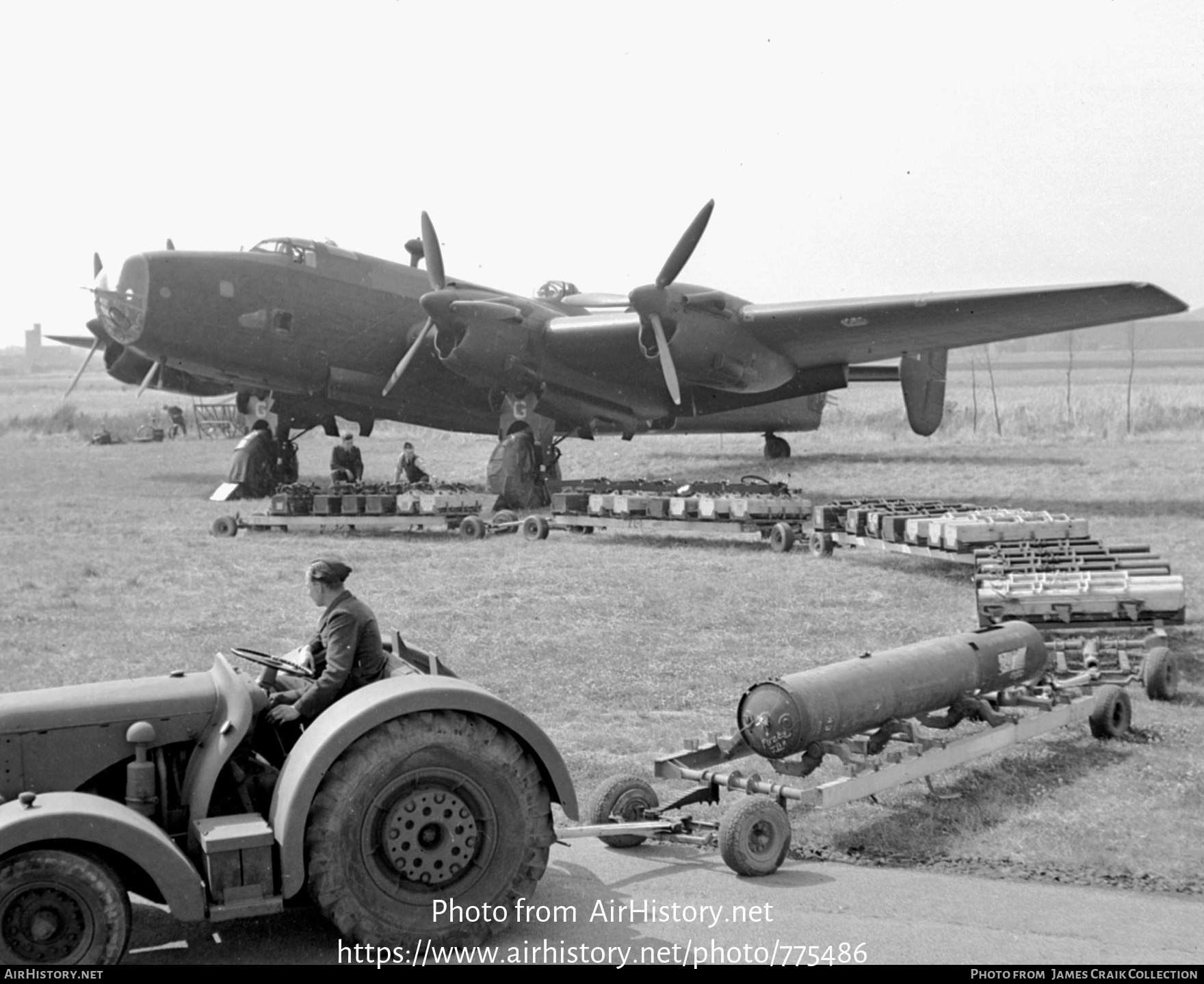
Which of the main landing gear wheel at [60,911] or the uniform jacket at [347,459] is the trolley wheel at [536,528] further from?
the main landing gear wheel at [60,911]

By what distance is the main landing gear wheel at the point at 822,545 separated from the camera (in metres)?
17.3

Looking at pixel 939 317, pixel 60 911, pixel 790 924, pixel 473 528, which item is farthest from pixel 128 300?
pixel 790 924

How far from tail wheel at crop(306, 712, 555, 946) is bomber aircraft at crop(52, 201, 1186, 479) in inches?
613

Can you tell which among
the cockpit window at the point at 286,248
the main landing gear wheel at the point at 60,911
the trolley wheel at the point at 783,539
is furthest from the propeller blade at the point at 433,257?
the main landing gear wheel at the point at 60,911

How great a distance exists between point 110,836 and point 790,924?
2.87 m

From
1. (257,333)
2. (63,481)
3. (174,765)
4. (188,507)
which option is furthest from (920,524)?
(63,481)

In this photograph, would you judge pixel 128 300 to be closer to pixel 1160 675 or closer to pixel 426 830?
pixel 1160 675

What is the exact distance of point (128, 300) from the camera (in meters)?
22.2

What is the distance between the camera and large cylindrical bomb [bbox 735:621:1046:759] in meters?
6.98

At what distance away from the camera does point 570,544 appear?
19453mm

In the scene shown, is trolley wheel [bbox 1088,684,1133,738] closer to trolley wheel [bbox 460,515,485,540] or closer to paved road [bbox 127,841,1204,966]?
paved road [bbox 127,841,1204,966]

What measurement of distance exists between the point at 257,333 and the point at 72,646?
38.8 feet

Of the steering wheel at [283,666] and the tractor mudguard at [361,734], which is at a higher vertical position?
the steering wheel at [283,666]

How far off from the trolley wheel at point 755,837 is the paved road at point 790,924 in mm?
79
